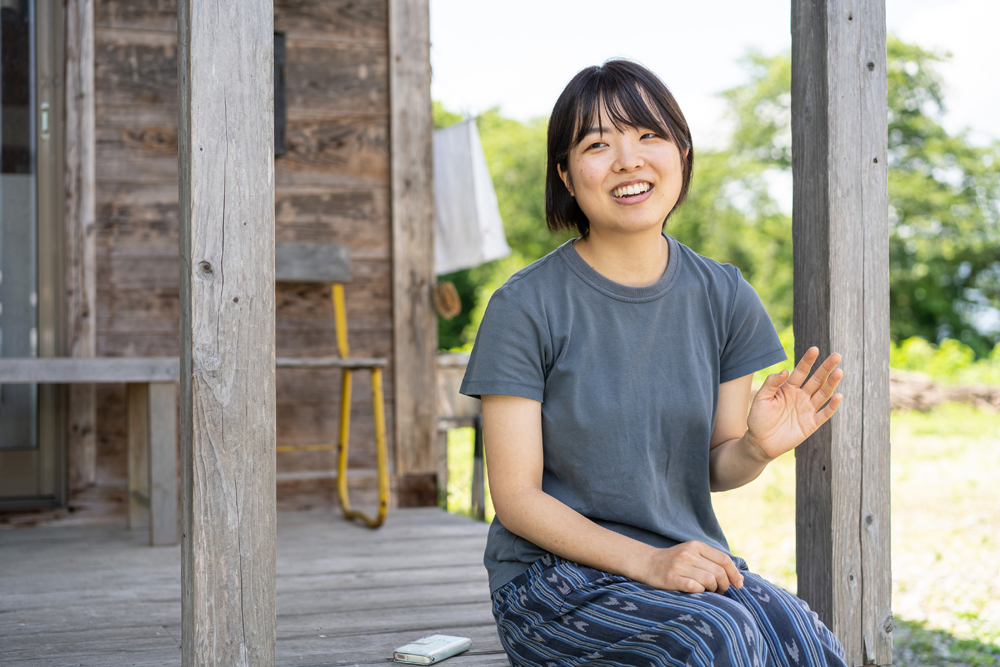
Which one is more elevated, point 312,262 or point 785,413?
point 312,262

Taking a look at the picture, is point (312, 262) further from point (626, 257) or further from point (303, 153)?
point (626, 257)

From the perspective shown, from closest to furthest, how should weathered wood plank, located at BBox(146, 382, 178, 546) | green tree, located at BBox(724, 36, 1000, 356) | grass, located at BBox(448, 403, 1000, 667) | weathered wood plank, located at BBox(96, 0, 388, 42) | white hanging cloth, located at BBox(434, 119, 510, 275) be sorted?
weathered wood plank, located at BBox(146, 382, 178, 546)
grass, located at BBox(448, 403, 1000, 667)
weathered wood plank, located at BBox(96, 0, 388, 42)
white hanging cloth, located at BBox(434, 119, 510, 275)
green tree, located at BBox(724, 36, 1000, 356)

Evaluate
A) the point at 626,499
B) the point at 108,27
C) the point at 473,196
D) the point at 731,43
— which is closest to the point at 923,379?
the point at 473,196

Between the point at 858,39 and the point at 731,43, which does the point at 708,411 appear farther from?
the point at 731,43

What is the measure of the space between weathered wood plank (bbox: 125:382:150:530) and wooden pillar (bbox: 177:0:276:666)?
1.80m

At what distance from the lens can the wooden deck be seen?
179 cm

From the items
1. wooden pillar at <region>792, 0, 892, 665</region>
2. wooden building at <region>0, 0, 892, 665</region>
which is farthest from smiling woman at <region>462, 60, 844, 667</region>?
wooden building at <region>0, 0, 892, 665</region>

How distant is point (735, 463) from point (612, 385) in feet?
0.80

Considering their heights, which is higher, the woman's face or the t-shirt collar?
the woman's face

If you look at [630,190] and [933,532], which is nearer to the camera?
[630,190]

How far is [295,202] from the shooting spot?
11.8 ft

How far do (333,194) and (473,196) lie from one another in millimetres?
668

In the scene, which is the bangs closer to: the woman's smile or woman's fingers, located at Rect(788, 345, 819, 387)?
the woman's smile

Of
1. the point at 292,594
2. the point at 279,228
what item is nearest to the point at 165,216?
the point at 279,228
